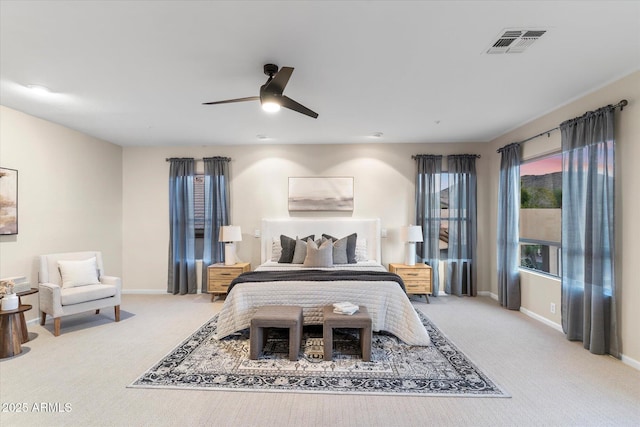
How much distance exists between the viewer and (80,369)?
2857 millimetres

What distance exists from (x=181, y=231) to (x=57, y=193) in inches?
71.8

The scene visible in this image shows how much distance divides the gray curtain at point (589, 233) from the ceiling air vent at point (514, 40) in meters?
1.43

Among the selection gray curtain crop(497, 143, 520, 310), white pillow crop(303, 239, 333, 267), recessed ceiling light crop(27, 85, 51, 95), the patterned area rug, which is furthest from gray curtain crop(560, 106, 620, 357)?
recessed ceiling light crop(27, 85, 51, 95)

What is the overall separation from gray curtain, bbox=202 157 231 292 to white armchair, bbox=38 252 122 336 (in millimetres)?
1600

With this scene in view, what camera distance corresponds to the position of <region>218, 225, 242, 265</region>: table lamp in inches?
208

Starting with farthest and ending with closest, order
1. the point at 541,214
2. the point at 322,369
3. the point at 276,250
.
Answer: the point at 276,250 < the point at 541,214 < the point at 322,369

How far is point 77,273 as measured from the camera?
13.6ft

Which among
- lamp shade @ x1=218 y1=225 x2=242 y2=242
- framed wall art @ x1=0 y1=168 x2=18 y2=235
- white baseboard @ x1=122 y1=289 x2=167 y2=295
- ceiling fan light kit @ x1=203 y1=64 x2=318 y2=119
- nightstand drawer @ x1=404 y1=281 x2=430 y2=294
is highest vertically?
ceiling fan light kit @ x1=203 y1=64 x2=318 y2=119

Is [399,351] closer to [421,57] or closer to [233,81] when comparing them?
[421,57]

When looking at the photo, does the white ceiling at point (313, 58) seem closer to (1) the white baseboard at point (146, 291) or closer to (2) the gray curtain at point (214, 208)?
(2) the gray curtain at point (214, 208)

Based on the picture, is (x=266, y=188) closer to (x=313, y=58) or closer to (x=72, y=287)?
(x=72, y=287)

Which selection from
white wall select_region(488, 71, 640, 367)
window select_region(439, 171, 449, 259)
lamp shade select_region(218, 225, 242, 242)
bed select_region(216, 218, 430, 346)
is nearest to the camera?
white wall select_region(488, 71, 640, 367)

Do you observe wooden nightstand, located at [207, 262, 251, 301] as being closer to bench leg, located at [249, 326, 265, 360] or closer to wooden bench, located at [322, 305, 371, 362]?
bench leg, located at [249, 326, 265, 360]

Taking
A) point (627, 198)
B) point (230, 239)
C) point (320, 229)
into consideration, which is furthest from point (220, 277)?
point (627, 198)
